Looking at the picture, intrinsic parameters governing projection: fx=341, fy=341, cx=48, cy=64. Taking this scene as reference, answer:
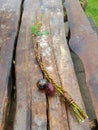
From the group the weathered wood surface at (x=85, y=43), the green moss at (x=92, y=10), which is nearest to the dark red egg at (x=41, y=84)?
the weathered wood surface at (x=85, y=43)

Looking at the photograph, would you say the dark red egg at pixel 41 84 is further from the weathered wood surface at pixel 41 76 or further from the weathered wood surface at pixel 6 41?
the weathered wood surface at pixel 6 41

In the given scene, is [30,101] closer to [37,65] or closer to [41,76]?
[41,76]

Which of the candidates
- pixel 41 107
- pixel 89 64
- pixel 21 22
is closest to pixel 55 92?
pixel 41 107

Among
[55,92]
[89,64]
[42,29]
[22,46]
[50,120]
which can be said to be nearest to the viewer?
[50,120]

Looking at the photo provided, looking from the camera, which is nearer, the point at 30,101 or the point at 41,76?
the point at 30,101

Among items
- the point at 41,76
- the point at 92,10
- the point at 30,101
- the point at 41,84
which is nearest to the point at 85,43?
the point at 41,76

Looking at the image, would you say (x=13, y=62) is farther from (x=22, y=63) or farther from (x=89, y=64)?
(x=89, y=64)

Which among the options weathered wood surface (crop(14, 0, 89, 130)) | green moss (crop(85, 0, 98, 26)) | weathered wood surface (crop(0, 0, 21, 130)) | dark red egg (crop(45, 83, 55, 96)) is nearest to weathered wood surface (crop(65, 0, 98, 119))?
weathered wood surface (crop(14, 0, 89, 130))
